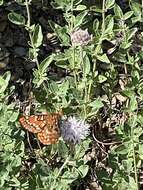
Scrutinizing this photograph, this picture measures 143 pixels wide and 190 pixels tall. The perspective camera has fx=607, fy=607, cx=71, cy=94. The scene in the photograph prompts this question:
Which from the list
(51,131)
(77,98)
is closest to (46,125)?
(51,131)

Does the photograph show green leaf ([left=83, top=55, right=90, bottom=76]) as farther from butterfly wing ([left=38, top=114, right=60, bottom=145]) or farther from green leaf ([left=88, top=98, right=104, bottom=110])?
butterfly wing ([left=38, top=114, right=60, bottom=145])

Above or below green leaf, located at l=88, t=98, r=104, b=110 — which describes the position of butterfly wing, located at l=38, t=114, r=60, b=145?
below

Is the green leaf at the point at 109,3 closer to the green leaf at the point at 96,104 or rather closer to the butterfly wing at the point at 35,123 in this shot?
the green leaf at the point at 96,104

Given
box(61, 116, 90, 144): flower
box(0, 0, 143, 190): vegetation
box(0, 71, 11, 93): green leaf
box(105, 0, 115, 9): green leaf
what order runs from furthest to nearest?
1. box(105, 0, 115, 9): green leaf
2. box(0, 71, 11, 93): green leaf
3. box(0, 0, 143, 190): vegetation
4. box(61, 116, 90, 144): flower

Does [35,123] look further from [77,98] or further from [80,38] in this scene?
[80,38]

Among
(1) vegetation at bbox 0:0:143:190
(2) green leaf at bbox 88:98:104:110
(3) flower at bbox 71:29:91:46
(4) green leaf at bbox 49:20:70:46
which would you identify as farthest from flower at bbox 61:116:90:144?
(4) green leaf at bbox 49:20:70:46

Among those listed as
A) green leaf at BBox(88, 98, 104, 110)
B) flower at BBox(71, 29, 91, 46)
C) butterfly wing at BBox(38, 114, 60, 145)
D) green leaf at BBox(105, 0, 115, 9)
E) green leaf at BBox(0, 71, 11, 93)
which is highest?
green leaf at BBox(105, 0, 115, 9)

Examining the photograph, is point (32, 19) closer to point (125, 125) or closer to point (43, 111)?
point (43, 111)
